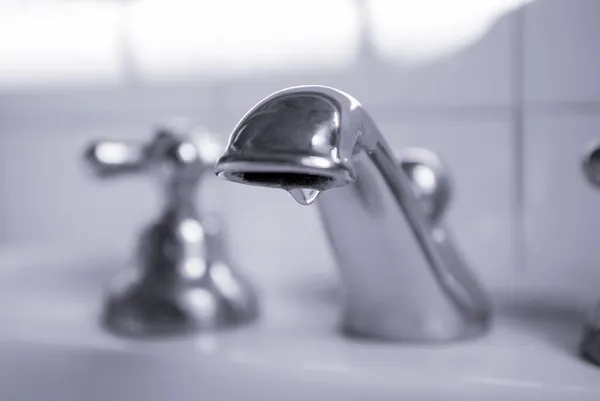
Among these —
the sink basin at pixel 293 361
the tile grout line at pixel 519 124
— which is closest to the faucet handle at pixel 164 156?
the sink basin at pixel 293 361

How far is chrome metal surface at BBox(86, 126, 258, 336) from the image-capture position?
0.50 metres

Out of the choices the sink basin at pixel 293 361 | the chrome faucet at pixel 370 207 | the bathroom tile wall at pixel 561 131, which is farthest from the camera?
the bathroom tile wall at pixel 561 131

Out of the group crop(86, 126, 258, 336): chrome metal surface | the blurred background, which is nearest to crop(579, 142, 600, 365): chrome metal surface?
the blurred background

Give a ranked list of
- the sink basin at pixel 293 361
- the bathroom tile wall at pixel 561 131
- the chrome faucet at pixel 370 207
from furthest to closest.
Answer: the bathroom tile wall at pixel 561 131 < the sink basin at pixel 293 361 < the chrome faucet at pixel 370 207

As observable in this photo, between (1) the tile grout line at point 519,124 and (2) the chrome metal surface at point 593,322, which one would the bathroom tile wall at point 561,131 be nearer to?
(1) the tile grout line at point 519,124

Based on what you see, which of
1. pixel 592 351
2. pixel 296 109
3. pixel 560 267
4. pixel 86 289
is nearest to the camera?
pixel 296 109

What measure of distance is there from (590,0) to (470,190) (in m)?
0.15

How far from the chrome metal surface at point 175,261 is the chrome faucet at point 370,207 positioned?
86 millimetres

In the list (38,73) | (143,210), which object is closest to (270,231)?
(143,210)

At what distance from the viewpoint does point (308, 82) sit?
61 centimetres

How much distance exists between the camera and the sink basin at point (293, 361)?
405 mm

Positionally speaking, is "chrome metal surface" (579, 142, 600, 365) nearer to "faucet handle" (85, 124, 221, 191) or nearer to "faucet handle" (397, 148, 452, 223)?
"faucet handle" (397, 148, 452, 223)

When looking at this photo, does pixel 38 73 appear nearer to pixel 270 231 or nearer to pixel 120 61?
pixel 120 61

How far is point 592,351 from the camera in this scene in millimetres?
425
